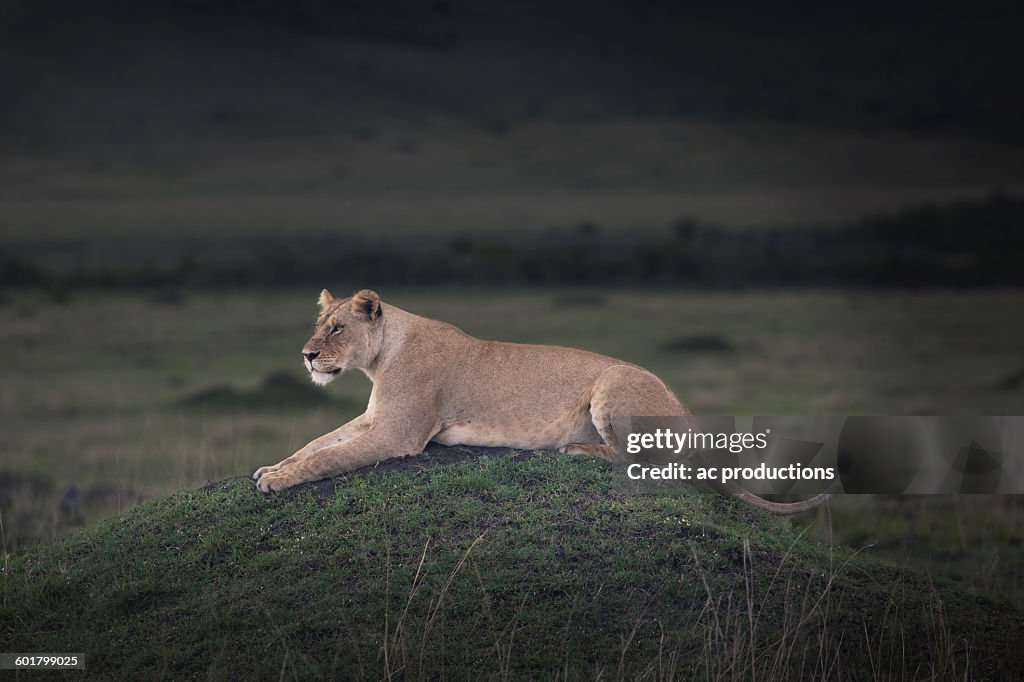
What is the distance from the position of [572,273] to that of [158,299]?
25.2 metres

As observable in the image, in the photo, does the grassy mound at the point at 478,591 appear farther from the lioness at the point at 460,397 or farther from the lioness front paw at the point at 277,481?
the lioness at the point at 460,397

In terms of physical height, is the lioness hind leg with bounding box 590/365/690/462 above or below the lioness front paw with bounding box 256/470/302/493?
above

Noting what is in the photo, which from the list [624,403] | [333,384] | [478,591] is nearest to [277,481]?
[478,591]

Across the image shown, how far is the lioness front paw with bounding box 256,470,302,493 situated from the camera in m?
9.43

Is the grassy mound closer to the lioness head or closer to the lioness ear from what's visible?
the lioness head

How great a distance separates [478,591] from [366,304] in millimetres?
2633

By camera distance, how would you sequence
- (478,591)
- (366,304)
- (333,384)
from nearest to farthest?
(478,591)
(366,304)
(333,384)

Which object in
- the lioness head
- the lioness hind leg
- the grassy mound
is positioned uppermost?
the lioness head

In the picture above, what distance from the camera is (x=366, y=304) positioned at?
9.85 m

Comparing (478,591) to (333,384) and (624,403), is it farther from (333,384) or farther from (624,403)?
(333,384)

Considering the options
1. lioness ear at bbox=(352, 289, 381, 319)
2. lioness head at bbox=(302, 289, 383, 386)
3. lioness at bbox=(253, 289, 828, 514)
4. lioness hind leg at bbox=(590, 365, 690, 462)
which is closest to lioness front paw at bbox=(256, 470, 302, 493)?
lioness at bbox=(253, 289, 828, 514)

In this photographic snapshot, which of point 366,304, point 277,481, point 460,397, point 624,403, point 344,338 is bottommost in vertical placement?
point 277,481

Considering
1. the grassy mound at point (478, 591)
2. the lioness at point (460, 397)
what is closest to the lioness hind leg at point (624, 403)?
the lioness at point (460, 397)

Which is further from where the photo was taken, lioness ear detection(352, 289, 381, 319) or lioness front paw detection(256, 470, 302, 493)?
lioness ear detection(352, 289, 381, 319)
